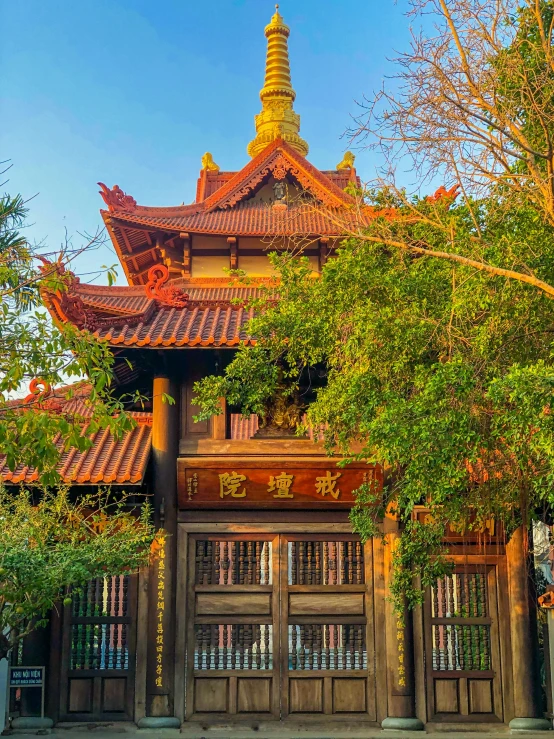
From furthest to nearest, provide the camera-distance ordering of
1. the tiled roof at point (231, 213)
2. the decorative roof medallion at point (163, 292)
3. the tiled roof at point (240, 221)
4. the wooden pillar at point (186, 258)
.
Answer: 1. the wooden pillar at point (186, 258)
2. the tiled roof at point (231, 213)
3. the tiled roof at point (240, 221)
4. the decorative roof medallion at point (163, 292)

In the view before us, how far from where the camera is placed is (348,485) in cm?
1107

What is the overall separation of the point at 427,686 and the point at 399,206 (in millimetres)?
5695

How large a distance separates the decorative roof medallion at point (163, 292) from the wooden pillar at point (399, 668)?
3.87 meters

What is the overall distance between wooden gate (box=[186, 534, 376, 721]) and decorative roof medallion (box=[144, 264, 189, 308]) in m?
2.96

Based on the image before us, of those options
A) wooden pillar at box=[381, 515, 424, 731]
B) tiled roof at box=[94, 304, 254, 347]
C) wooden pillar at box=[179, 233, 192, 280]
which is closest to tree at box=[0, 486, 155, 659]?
tiled roof at box=[94, 304, 254, 347]

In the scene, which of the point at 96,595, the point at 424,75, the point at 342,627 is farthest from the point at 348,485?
the point at 424,75

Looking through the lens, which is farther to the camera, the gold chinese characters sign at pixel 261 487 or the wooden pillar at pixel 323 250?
the wooden pillar at pixel 323 250

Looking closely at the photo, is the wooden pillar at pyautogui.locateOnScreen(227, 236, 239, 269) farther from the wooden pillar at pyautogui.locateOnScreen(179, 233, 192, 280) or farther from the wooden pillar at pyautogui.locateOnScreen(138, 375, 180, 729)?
the wooden pillar at pyautogui.locateOnScreen(138, 375, 180, 729)

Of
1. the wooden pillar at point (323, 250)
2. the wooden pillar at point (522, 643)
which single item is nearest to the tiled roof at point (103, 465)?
the wooden pillar at point (522, 643)

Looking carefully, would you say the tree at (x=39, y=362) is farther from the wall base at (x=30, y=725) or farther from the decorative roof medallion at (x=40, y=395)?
the wall base at (x=30, y=725)

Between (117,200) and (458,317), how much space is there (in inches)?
330

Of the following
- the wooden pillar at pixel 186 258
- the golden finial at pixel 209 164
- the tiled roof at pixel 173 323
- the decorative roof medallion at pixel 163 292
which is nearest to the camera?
the tiled roof at pixel 173 323

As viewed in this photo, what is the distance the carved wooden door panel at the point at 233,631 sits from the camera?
35.2 feet

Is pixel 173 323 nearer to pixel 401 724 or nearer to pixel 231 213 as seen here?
pixel 231 213
